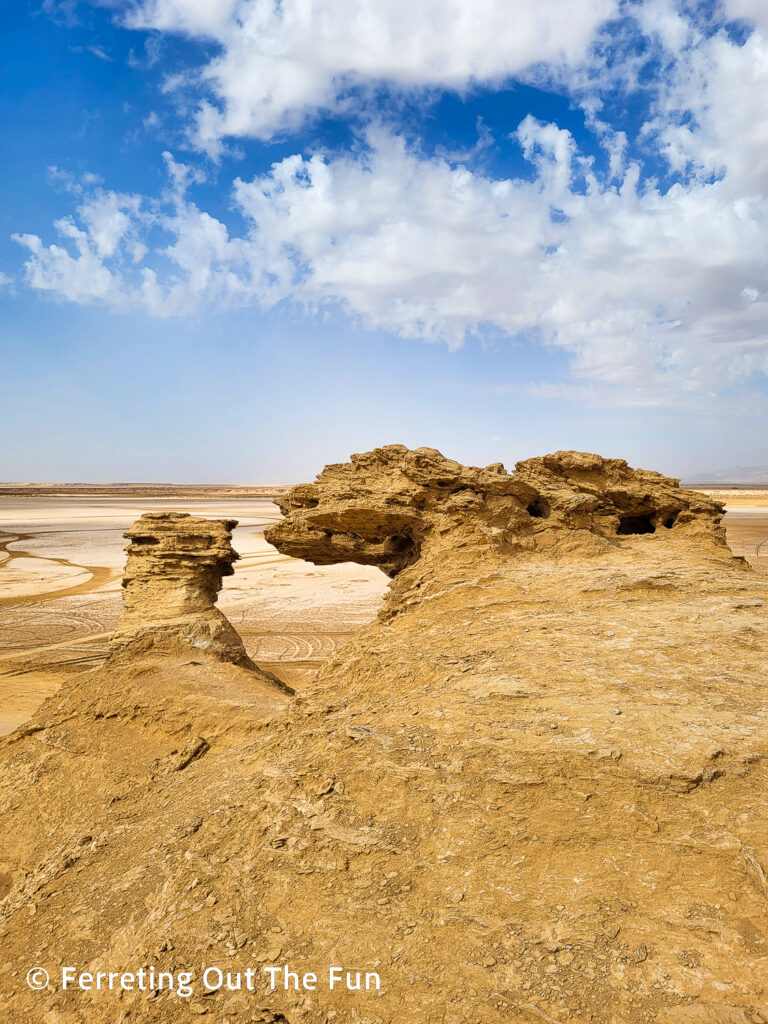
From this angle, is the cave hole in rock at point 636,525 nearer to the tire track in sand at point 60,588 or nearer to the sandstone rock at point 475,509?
the sandstone rock at point 475,509

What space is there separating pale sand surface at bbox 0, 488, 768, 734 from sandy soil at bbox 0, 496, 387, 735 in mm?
32

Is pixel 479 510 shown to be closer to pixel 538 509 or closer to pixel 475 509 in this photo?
pixel 475 509

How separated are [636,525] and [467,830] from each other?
7.16m

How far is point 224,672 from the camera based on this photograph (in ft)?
30.1

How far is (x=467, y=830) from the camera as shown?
3699 mm

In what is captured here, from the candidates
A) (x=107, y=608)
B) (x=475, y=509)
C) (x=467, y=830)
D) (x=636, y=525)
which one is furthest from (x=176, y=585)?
(x=107, y=608)

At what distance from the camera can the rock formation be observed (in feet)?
9.87

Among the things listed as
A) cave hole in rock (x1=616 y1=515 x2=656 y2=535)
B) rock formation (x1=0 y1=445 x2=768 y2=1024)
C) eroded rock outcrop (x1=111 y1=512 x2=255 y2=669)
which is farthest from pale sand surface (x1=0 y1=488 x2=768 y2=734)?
cave hole in rock (x1=616 y1=515 x2=656 y2=535)

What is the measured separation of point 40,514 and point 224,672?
222 feet

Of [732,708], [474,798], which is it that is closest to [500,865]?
[474,798]

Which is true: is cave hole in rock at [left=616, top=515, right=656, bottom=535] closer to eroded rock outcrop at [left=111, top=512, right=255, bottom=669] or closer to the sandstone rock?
the sandstone rock

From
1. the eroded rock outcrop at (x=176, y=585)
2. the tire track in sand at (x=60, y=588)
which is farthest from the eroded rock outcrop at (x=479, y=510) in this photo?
the tire track in sand at (x=60, y=588)

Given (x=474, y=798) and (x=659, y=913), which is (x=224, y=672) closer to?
(x=474, y=798)

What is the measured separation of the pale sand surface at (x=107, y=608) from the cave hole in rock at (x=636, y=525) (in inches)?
321
